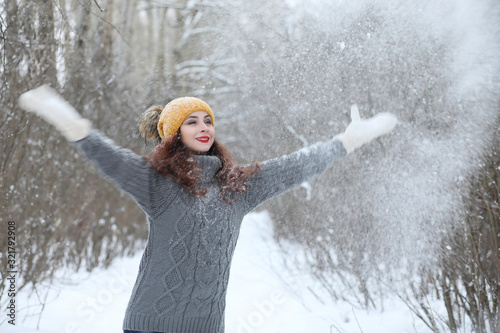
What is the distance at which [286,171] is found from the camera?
1712 millimetres

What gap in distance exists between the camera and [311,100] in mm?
3166

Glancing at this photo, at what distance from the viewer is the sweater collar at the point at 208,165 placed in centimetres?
159

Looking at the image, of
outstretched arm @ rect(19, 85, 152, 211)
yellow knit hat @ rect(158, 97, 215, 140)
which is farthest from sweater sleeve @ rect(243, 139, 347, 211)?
outstretched arm @ rect(19, 85, 152, 211)

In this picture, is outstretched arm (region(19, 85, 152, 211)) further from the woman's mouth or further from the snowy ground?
the snowy ground

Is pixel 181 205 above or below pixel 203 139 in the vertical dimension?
below

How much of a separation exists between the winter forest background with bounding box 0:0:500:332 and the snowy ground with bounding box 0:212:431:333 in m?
0.16

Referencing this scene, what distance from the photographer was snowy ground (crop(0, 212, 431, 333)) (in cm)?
332

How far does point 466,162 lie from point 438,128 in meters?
0.27

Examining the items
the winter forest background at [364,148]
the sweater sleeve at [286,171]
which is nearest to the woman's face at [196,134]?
the sweater sleeve at [286,171]

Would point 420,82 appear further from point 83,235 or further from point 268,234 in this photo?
point 83,235

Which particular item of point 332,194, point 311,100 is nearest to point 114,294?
point 332,194

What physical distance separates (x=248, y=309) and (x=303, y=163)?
→ 2.76 meters

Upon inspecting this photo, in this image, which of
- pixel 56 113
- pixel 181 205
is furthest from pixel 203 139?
pixel 56 113

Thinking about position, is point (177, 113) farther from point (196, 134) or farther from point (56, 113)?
point (56, 113)
